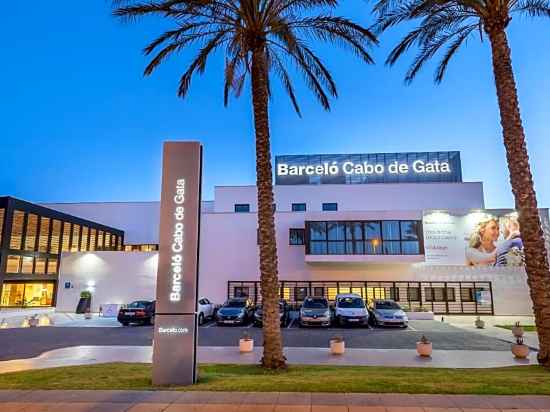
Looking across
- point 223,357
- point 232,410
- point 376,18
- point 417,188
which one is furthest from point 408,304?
point 232,410

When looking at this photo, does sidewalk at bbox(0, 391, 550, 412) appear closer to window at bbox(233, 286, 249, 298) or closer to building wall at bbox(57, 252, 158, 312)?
window at bbox(233, 286, 249, 298)

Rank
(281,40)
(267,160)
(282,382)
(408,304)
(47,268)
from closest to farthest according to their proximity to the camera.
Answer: (282,382)
(267,160)
(281,40)
(408,304)
(47,268)

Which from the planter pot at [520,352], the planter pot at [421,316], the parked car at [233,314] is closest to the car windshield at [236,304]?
the parked car at [233,314]

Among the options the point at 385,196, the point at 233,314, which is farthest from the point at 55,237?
the point at 385,196

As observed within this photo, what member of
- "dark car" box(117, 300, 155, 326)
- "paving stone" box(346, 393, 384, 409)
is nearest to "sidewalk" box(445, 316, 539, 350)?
"paving stone" box(346, 393, 384, 409)

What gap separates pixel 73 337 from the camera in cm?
1727

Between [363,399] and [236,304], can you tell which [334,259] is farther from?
[363,399]

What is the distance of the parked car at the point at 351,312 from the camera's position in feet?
67.4

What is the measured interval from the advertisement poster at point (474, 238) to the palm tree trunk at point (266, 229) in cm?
2071

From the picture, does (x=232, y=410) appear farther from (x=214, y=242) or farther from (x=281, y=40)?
(x=214, y=242)

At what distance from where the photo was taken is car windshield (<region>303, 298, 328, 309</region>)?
21453 mm

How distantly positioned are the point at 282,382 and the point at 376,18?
11.2 m

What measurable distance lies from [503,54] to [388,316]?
1412cm

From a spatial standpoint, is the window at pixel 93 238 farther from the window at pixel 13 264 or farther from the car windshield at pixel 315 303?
the car windshield at pixel 315 303
